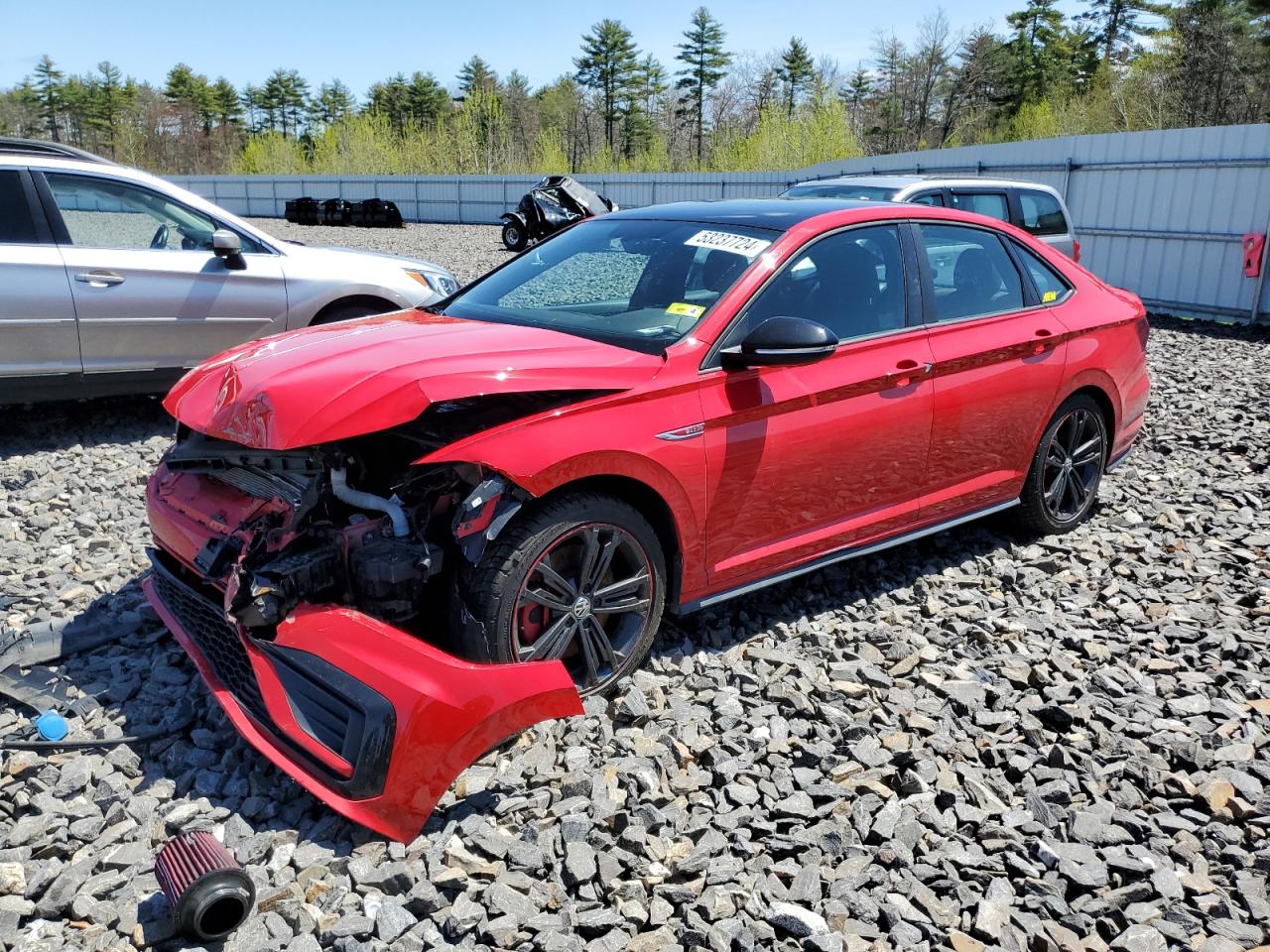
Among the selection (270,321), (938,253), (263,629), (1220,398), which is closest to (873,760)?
(263,629)

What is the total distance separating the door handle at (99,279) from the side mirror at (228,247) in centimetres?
63

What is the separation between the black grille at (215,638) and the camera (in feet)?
9.93

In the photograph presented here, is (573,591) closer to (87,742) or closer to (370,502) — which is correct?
(370,502)

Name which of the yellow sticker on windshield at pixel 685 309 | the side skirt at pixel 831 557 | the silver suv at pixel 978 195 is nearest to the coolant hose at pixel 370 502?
the side skirt at pixel 831 557

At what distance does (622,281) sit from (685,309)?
0.55 m

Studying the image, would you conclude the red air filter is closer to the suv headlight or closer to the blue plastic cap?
the blue plastic cap

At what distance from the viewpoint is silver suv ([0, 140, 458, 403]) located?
20.6ft

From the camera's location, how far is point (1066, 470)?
16.9ft

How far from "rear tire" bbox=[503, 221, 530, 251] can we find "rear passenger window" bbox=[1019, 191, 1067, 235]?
49.1 feet

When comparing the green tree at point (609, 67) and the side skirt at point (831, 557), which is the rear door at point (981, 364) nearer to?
the side skirt at point (831, 557)

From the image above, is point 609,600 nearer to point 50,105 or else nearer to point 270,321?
point 270,321

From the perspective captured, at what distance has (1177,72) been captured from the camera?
4209 centimetres

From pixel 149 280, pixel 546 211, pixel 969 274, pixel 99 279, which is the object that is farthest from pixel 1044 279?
pixel 546 211

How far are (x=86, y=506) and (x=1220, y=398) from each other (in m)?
8.43
